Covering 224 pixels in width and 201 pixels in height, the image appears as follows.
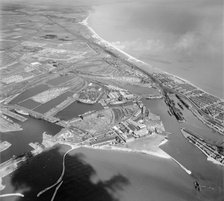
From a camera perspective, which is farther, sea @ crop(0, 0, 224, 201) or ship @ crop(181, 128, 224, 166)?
ship @ crop(181, 128, 224, 166)

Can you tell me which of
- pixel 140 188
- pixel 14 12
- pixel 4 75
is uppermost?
pixel 14 12

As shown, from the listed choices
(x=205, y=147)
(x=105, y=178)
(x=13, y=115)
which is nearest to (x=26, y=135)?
(x=13, y=115)

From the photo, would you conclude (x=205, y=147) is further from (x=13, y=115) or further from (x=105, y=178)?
(x=13, y=115)

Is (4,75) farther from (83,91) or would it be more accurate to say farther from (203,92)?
(203,92)

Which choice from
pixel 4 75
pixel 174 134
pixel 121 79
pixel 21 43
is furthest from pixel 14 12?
pixel 174 134

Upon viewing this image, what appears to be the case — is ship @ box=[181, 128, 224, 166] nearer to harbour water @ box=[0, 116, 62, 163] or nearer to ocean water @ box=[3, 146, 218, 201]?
ocean water @ box=[3, 146, 218, 201]

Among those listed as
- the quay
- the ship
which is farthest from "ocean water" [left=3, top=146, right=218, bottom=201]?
the quay

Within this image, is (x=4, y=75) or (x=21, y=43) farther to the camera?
(x=21, y=43)

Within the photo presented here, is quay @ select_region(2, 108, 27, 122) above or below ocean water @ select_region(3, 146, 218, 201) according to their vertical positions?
above
